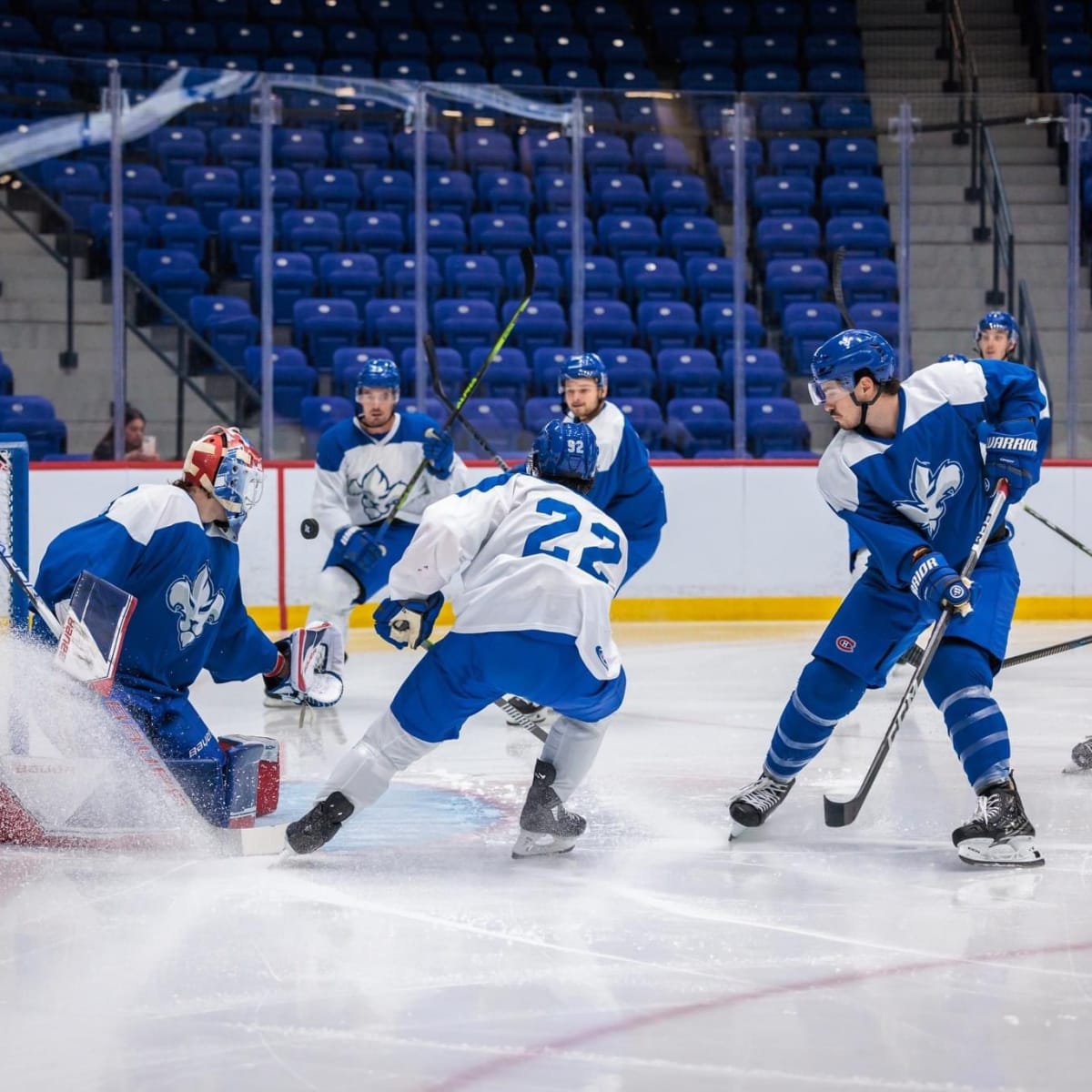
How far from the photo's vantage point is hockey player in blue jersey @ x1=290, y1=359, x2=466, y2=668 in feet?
18.7

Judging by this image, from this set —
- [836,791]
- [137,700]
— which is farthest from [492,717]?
[137,700]

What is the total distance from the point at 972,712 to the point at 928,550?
0.32m

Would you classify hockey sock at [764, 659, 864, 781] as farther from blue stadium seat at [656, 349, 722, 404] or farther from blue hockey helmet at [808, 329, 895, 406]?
blue stadium seat at [656, 349, 722, 404]

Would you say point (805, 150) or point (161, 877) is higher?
point (805, 150)

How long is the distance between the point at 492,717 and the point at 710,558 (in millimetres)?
2776

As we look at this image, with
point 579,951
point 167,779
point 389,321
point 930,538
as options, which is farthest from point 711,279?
point 579,951

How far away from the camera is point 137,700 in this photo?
3422 mm

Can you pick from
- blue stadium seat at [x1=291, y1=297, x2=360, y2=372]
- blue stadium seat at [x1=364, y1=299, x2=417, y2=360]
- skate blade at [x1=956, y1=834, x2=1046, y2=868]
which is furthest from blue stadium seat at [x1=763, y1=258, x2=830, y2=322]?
skate blade at [x1=956, y1=834, x2=1046, y2=868]

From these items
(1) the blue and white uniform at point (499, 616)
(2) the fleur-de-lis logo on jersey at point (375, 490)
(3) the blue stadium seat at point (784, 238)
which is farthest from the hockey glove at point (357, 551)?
(3) the blue stadium seat at point (784, 238)

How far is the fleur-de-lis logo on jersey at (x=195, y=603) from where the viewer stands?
11.1ft

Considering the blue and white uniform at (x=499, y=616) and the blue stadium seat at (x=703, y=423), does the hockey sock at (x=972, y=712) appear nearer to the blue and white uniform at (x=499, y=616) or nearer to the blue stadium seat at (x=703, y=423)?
the blue and white uniform at (x=499, y=616)

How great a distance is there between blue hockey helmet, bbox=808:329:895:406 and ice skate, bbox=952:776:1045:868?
2.68 feet

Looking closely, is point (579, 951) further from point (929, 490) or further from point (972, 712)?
point (929, 490)

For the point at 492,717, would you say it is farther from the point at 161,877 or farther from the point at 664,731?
the point at 161,877
